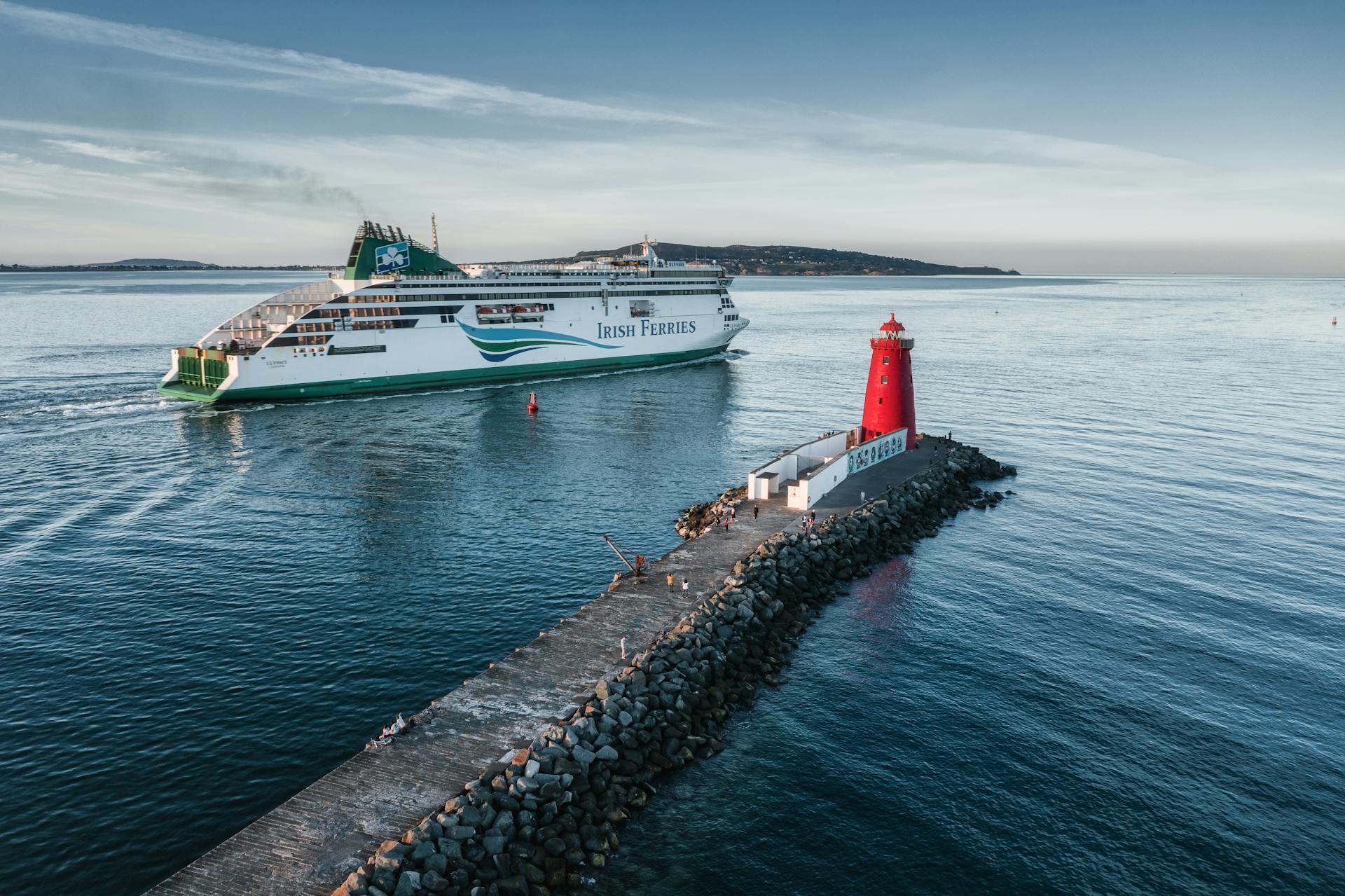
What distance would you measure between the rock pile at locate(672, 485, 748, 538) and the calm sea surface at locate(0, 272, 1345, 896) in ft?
3.72

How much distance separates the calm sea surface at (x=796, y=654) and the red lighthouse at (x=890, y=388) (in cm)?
677

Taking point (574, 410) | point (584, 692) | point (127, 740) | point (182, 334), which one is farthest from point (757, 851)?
point (182, 334)

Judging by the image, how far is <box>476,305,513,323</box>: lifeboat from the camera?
73.6 metres

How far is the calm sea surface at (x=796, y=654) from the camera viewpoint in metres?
15.4

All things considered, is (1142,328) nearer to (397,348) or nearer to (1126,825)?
(397,348)

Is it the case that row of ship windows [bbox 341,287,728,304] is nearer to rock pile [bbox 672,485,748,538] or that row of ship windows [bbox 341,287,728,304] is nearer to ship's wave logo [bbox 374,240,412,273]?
ship's wave logo [bbox 374,240,412,273]

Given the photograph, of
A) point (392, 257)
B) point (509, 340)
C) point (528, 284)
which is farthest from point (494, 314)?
point (392, 257)

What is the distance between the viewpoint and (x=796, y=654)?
2288 cm

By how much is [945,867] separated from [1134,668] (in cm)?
1072

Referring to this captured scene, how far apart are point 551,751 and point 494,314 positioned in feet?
208

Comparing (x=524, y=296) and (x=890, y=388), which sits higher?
(x=524, y=296)

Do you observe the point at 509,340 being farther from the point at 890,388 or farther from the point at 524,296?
the point at 890,388

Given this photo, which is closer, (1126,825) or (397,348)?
(1126,825)

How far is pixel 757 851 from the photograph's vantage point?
15109 millimetres
